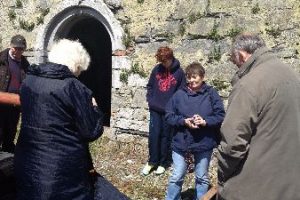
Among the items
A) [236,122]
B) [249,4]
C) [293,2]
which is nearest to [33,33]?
[249,4]

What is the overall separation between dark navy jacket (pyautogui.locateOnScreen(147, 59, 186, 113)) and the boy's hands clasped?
54.5 inches

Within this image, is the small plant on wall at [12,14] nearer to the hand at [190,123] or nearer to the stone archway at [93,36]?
the stone archway at [93,36]

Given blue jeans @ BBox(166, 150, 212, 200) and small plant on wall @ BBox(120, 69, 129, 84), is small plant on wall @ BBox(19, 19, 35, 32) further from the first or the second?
blue jeans @ BBox(166, 150, 212, 200)

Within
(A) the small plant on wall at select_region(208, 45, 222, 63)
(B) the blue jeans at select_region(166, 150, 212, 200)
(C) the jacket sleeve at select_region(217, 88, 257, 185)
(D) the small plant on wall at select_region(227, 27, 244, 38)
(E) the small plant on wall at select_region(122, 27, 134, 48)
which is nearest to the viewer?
(C) the jacket sleeve at select_region(217, 88, 257, 185)

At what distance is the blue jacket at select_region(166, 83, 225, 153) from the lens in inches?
188

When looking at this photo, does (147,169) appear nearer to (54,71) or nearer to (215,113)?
(215,113)

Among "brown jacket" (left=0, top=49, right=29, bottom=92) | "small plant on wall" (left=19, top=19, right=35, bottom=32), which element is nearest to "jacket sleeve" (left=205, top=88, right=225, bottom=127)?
"brown jacket" (left=0, top=49, right=29, bottom=92)

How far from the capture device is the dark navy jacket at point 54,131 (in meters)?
3.28

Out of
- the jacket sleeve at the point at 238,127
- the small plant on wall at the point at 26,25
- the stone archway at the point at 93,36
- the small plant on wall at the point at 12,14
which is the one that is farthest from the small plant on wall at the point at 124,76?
the jacket sleeve at the point at 238,127

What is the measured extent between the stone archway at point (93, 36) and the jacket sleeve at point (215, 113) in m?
3.22

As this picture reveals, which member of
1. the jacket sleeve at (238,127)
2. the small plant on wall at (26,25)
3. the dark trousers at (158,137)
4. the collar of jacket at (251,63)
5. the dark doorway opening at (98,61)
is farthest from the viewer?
the dark doorway opening at (98,61)

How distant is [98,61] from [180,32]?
3.71 metres

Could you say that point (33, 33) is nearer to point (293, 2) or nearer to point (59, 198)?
point (293, 2)

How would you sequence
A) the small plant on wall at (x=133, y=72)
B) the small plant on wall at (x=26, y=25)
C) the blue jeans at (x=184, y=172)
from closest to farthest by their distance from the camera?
the blue jeans at (x=184, y=172) < the small plant on wall at (x=133, y=72) < the small plant on wall at (x=26, y=25)
